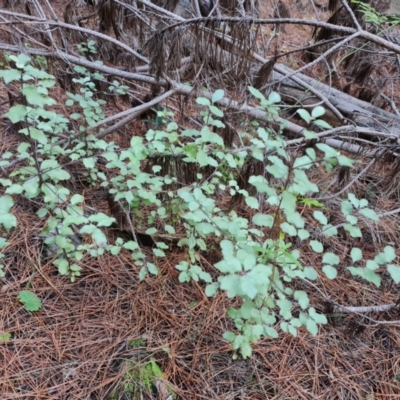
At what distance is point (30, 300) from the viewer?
1.55 m

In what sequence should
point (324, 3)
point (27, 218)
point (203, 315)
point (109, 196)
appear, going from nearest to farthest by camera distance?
1. point (203, 315)
2. point (109, 196)
3. point (27, 218)
4. point (324, 3)

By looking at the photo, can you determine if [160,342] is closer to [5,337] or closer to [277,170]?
[5,337]

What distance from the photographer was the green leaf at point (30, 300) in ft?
5.03

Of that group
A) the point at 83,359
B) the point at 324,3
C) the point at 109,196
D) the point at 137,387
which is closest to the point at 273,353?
the point at 137,387

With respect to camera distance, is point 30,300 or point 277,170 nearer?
point 277,170

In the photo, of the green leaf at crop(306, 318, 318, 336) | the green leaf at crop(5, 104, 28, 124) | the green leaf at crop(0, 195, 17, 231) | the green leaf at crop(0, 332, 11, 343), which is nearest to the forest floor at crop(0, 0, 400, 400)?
the green leaf at crop(0, 332, 11, 343)

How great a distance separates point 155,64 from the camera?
6.04 ft

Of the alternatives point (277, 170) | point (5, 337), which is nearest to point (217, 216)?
point (277, 170)

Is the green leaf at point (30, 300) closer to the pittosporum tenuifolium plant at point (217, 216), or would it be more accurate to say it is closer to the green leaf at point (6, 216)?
the pittosporum tenuifolium plant at point (217, 216)

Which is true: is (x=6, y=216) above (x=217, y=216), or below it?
above

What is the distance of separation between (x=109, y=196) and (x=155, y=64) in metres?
0.74

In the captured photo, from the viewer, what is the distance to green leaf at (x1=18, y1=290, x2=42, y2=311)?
1.53 m

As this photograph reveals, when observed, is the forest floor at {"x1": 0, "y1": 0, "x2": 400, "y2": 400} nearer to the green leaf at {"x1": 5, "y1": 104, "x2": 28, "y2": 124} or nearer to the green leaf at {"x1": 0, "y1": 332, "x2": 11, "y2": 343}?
the green leaf at {"x1": 0, "y1": 332, "x2": 11, "y2": 343}

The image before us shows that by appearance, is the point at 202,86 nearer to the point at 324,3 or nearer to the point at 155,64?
the point at 155,64
